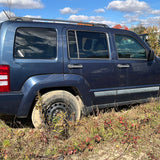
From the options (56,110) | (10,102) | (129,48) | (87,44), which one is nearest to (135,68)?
(129,48)

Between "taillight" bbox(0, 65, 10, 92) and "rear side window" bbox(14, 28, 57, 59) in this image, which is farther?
"rear side window" bbox(14, 28, 57, 59)

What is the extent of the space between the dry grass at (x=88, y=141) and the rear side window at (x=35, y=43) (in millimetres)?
1197

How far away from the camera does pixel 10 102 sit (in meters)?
2.76

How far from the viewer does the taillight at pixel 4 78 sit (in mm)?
2656

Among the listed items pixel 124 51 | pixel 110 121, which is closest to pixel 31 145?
pixel 110 121

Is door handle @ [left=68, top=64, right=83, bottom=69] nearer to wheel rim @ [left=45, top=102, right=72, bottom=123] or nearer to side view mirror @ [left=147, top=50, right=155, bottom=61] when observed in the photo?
wheel rim @ [left=45, top=102, right=72, bottom=123]

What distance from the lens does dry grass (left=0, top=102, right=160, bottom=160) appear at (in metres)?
2.46

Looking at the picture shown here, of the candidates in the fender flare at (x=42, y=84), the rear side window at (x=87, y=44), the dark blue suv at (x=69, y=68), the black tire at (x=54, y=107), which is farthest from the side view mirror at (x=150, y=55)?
the black tire at (x=54, y=107)

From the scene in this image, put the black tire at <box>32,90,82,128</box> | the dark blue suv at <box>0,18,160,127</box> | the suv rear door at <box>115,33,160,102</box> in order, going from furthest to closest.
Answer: the suv rear door at <box>115,33,160,102</box> < the black tire at <box>32,90,82,128</box> < the dark blue suv at <box>0,18,160,127</box>

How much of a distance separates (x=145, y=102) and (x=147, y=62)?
95 cm

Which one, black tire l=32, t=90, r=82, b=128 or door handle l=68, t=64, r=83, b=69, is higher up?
door handle l=68, t=64, r=83, b=69

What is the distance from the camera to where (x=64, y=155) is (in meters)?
2.45

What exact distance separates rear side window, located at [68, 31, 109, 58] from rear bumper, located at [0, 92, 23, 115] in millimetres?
1144

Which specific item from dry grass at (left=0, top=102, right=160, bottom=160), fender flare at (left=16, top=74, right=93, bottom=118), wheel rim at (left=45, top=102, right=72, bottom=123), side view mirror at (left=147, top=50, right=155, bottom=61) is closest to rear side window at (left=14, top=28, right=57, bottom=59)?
fender flare at (left=16, top=74, right=93, bottom=118)
